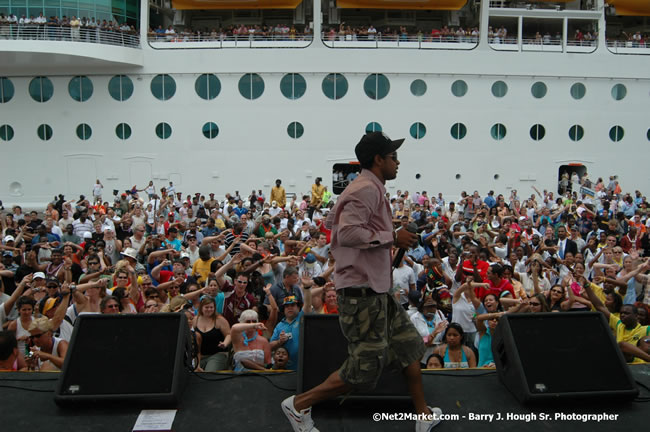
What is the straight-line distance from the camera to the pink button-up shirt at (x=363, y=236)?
346cm

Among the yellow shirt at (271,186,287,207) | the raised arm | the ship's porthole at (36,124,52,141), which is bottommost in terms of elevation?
the yellow shirt at (271,186,287,207)

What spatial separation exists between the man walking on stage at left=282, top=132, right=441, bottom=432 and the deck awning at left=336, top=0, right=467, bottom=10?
22777 mm

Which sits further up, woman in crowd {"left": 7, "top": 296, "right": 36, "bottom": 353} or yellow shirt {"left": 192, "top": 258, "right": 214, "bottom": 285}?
woman in crowd {"left": 7, "top": 296, "right": 36, "bottom": 353}

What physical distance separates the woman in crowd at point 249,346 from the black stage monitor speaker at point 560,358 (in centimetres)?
256

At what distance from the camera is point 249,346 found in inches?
239

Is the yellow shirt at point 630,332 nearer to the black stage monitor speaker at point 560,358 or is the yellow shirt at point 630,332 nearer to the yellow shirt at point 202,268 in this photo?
the black stage monitor speaker at point 560,358

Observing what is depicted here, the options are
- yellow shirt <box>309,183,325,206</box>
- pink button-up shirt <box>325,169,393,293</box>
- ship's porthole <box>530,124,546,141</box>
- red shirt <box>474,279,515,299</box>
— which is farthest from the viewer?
ship's porthole <box>530,124,546,141</box>

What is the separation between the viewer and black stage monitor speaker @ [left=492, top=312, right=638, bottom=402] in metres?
3.98

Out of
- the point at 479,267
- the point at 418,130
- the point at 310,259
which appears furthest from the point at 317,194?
the point at 479,267

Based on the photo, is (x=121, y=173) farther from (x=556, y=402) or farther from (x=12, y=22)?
(x=556, y=402)

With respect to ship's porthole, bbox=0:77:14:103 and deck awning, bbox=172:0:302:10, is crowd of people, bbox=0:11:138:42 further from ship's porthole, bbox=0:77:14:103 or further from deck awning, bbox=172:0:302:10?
deck awning, bbox=172:0:302:10

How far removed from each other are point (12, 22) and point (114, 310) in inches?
791

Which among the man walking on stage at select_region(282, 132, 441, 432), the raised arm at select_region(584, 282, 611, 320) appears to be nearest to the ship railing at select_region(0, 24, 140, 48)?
the raised arm at select_region(584, 282, 611, 320)

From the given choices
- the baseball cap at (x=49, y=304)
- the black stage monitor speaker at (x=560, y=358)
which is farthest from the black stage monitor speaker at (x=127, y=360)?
the baseball cap at (x=49, y=304)
